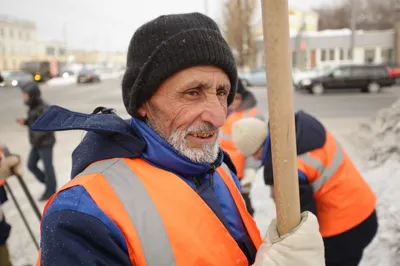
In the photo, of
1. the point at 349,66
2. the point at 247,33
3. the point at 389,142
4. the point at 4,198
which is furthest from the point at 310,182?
the point at 247,33

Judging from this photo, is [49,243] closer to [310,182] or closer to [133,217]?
[133,217]

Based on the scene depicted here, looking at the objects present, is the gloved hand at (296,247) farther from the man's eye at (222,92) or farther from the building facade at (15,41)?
the building facade at (15,41)

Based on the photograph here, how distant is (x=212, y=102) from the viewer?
4.34 ft

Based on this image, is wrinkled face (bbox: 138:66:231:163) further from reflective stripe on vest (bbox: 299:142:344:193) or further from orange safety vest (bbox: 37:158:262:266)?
reflective stripe on vest (bbox: 299:142:344:193)

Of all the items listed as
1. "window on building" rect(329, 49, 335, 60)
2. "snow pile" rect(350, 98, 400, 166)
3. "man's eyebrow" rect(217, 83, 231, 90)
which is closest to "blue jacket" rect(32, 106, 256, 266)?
"man's eyebrow" rect(217, 83, 231, 90)

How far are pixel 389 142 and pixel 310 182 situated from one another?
4.46m

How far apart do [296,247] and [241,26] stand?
109ft

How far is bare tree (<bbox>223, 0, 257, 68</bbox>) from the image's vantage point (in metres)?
32.8

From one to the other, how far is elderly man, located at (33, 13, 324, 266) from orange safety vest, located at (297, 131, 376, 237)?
120 centimetres

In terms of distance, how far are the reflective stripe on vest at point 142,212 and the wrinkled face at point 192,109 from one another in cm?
21

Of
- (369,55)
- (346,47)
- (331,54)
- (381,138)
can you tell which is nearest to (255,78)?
(331,54)

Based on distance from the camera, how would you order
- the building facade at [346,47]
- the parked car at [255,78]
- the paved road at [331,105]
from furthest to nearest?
the building facade at [346,47] < the parked car at [255,78] < the paved road at [331,105]

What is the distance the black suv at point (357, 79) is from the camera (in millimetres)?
19750

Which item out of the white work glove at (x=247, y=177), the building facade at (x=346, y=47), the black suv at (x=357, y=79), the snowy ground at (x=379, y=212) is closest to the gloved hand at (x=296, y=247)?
the snowy ground at (x=379, y=212)
